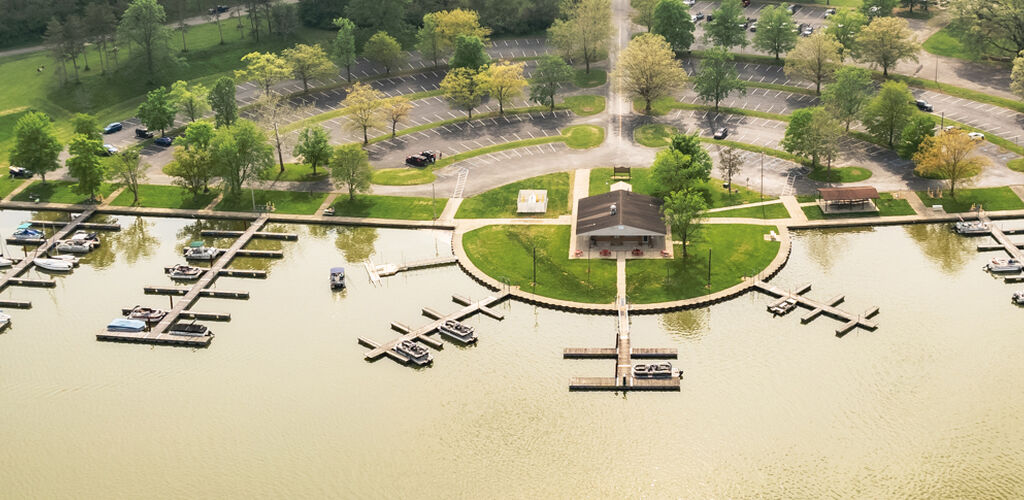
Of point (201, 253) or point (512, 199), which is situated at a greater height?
point (512, 199)

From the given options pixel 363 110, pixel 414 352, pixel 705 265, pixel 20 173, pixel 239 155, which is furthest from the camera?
pixel 363 110

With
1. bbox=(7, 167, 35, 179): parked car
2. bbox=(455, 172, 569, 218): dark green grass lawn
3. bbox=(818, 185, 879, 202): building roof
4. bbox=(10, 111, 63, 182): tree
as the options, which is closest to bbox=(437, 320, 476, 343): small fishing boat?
bbox=(455, 172, 569, 218): dark green grass lawn

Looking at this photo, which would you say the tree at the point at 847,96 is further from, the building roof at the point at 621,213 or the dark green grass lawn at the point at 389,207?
the dark green grass lawn at the point at 389,207

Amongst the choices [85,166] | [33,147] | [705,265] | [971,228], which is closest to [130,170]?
[85,166]

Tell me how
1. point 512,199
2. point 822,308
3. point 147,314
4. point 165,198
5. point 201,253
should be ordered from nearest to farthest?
point 822,308
point 147,314
point 201,253
point 512,199
point 165,198

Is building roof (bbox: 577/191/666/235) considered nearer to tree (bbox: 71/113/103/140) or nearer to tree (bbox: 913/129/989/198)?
tree (bbox: 913/129/989/198)

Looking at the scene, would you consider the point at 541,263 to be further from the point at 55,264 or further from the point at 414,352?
the point at 55,264
